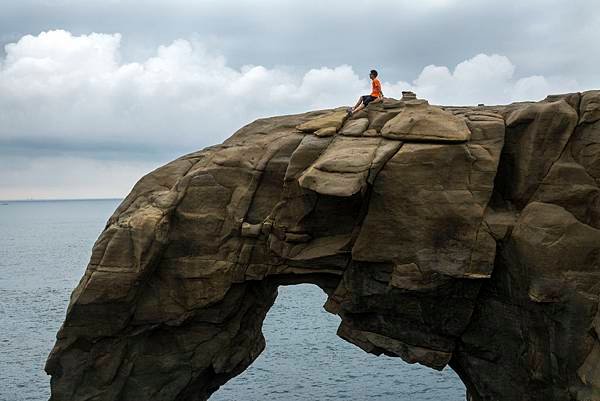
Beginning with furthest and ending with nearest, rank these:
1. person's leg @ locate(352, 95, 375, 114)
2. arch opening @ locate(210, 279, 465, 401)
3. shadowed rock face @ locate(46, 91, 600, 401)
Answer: arch opening @ locate(210, 279, 465, 401) < person's leg @ locate(352, 95, 375, 114) < shadowed rock face @ locate(46, 91, 600, 401)

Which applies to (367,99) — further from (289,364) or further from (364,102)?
(289,364)

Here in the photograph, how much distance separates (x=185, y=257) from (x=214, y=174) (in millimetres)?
3110

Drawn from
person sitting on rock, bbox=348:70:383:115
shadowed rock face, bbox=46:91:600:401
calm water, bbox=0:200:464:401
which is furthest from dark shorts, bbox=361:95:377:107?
calm water, bbox=0:200:464:401

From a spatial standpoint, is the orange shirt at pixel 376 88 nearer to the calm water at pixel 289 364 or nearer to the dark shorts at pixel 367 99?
the dark shorts at pixel 367 99

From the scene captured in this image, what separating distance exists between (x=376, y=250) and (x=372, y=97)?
561cm

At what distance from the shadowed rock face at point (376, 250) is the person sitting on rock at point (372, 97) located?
40 centimetres

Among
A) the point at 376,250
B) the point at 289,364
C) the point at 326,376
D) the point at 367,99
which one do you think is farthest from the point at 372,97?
the point at 289,364

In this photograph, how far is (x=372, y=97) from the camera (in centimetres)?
2048

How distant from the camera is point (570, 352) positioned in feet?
54.7

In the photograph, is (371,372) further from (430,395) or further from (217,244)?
(217,244)

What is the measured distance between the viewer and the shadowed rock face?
1686 cm

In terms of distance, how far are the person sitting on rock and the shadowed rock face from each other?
40cm

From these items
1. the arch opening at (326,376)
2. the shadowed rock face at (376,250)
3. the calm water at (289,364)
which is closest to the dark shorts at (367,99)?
the shadowed rock face at (376,250)

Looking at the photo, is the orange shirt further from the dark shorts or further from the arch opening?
the arch opening
